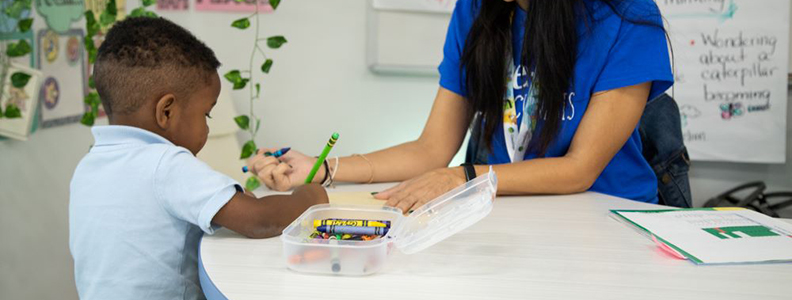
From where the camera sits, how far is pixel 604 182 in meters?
1.38

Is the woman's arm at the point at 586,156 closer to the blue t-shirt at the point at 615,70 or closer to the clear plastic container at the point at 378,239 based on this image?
the blue t-shirt at the point at 615,70

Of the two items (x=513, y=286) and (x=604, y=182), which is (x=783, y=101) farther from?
(x=513, y=286)

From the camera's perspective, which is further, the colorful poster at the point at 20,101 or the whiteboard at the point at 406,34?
the whiteboard at the point at 406,34

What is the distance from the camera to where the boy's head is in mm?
939

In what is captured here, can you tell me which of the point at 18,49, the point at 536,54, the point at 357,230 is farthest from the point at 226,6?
the point at 357,230

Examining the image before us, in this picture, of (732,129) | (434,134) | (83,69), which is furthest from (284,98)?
(732,129)

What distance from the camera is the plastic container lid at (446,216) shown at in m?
0.82

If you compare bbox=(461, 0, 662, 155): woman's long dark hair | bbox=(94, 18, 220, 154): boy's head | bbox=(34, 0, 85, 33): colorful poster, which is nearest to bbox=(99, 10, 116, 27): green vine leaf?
bbox=(34, 0, 85, 33): colorful poster

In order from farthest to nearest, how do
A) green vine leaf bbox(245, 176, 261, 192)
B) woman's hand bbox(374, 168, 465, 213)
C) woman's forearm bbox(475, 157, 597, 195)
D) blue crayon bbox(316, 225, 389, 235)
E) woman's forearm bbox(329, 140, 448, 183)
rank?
1. green vine leaf bbox(245, 176, 261, 192)
2. woman's forearm bbox(329, 140, 448, 183)
3. woman's forearm bbox(475, 157, 597, 195)
4. woman's hand bbox(374, 168, 465, 213)
5. blue crayon bbox(316, 225, 389, 235)

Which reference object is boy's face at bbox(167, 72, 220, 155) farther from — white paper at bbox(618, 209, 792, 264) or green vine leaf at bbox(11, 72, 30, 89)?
green vine leaf at bbox(11, 72, 30, 89)

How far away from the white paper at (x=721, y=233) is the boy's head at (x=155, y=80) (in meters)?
0.67

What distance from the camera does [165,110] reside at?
3.11ft

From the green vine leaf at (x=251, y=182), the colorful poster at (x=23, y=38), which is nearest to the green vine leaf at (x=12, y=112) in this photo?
the colorful poster at (x=23, y=38)

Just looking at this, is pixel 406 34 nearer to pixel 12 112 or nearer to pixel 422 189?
pixel 12 112
